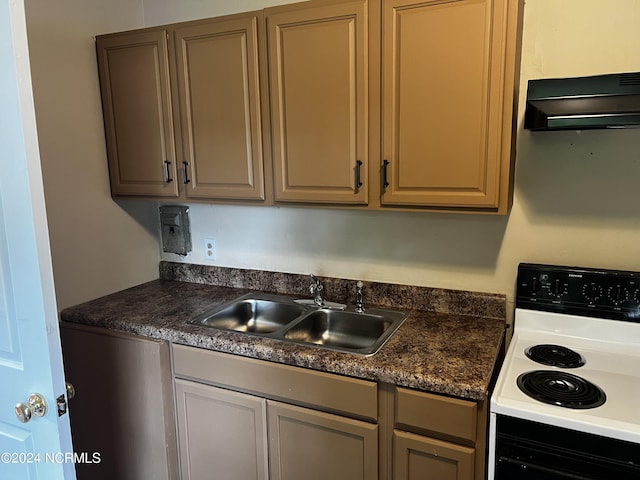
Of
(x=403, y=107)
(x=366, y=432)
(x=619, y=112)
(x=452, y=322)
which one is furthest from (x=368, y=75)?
(x=366, y=432)

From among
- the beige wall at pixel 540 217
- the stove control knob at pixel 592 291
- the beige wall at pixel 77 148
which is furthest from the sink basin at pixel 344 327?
the beige wall at pixel 77 148

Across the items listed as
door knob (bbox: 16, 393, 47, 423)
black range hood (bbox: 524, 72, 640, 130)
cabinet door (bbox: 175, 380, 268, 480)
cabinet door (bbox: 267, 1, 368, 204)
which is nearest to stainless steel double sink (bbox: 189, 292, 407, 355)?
cabinet door (bbox: 175, 380, 268, 480)

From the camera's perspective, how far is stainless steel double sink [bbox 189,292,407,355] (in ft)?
6.47

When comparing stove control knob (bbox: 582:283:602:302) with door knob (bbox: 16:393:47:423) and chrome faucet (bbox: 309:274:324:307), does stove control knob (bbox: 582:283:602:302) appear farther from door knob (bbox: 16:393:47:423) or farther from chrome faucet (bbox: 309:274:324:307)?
door knob (bbox: 16:393:47:423)

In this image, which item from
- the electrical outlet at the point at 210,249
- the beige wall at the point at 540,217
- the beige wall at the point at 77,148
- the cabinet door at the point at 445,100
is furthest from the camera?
the electrical outlet at the point at 210,249

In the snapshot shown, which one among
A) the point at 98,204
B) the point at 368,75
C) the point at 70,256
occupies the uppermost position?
the point at 368,75

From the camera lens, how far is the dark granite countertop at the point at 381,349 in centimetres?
147

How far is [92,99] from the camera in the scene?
2.22m

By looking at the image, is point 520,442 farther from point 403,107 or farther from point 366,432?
point 403,107

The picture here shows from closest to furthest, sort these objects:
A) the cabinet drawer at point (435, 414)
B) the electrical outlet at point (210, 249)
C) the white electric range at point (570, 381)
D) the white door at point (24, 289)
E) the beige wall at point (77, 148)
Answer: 1. the white door at point (24, 289)
2. the white electric range at point (570, 381)
3. the cabinet drawer at point (435, 414)
4. the beige wall at point (77, 148)
5. the electrical outlet at point (210, 249)

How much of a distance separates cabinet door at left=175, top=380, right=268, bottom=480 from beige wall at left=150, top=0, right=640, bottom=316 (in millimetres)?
740

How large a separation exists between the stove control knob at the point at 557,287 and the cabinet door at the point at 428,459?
2.27ft

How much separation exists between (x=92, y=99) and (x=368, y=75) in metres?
1.34

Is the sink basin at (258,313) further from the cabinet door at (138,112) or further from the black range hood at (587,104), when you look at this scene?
the black range hood at (587,104)
